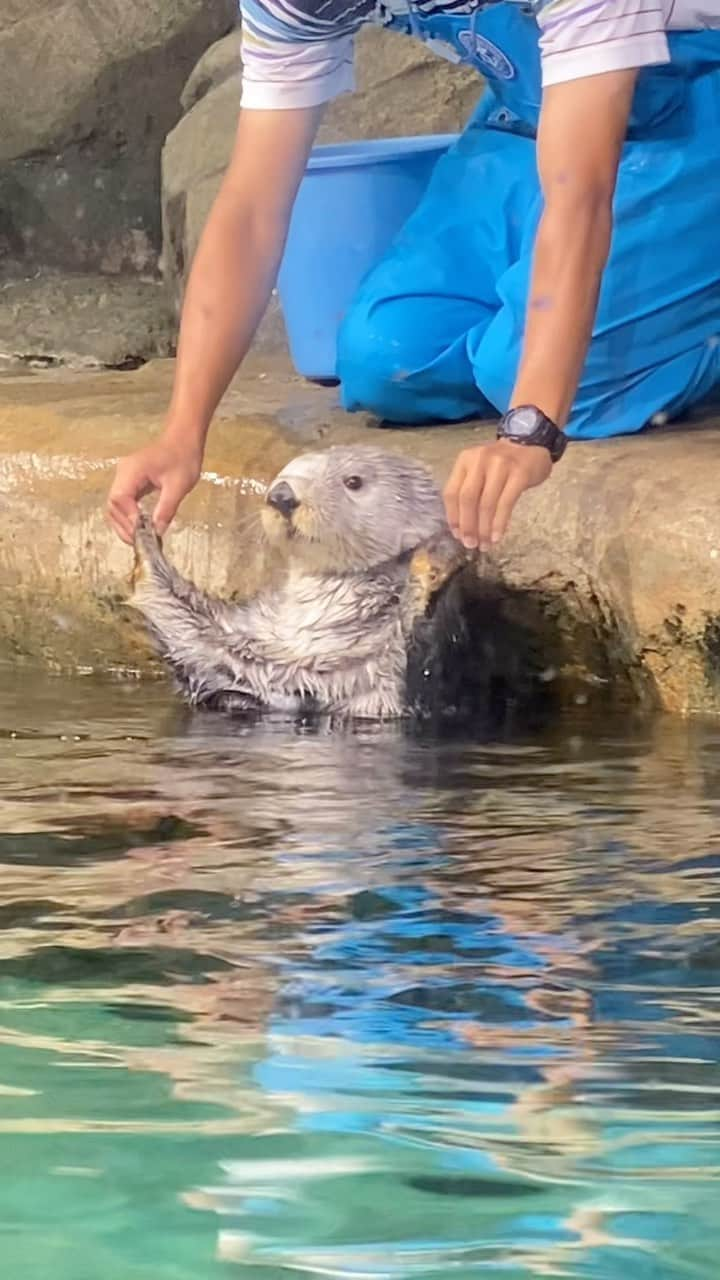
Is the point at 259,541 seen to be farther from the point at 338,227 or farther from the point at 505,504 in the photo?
the point at 505,504

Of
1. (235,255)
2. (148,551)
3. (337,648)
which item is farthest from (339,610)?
(235,255)

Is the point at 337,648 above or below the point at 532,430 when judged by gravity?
below

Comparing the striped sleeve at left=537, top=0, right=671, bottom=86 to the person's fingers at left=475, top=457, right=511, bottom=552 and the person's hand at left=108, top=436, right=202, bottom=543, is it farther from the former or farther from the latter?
the person's hand at left=108, top=436, right=202, bottom=543

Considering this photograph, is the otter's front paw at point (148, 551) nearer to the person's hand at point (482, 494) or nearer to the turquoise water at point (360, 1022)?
the turquoise water at point (360, 1022)

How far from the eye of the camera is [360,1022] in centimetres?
160

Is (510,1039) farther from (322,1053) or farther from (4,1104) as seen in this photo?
(4,1104)

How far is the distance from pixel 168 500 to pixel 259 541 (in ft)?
2.26

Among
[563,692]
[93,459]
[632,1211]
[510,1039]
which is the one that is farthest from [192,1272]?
[93,459]

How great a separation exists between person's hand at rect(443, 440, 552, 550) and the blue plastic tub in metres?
2.00

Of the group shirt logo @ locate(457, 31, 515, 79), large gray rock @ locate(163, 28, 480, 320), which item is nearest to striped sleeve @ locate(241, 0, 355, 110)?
shirt logo @ locate(457, 31, 515, 79)

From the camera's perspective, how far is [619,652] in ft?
10.8

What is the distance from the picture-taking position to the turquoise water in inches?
47.7

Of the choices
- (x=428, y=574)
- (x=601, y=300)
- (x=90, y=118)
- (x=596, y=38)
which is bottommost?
(x=428, y=574)

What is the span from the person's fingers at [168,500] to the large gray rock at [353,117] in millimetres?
2472
